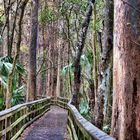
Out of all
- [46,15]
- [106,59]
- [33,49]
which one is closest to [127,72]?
[106,59]

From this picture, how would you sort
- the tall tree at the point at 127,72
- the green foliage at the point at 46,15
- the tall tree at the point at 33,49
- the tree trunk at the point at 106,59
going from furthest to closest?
the green foliage at the point at 46,15
the tall tree at the point at 33,49
the tree trunk at the point at 106,59
the tall tree at the point at 127,72

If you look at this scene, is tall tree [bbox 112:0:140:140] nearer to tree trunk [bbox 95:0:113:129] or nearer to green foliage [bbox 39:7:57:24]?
tree trunk [bbox 95:0:113:129]

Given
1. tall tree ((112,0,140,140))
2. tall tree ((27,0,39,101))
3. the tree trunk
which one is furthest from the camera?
tall tree ((27,0,39,101))

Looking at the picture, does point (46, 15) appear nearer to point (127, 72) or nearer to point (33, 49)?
point (33, 49)

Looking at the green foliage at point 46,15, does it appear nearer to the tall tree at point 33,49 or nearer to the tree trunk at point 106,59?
the tall tree at point 33,49

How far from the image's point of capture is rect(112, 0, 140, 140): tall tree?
16.0ft

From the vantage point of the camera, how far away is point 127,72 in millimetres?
4949

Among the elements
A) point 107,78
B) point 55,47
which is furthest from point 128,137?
point 55,47

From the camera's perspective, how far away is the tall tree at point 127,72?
4.88 metres

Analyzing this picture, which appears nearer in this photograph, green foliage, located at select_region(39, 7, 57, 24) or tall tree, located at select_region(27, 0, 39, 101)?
tall tree, located at select_region(27, 0, 39, 101)

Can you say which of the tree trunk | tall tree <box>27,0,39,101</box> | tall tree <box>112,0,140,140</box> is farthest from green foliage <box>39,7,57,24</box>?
tall tree <box>112,0,140,140</box>

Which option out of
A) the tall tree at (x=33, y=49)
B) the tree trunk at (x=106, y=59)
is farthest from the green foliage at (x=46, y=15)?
the tree trunk at (x=106, y=59)

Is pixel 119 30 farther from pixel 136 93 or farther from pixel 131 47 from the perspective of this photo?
pixel 136 93

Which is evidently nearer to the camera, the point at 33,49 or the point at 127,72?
the point at 127,72
